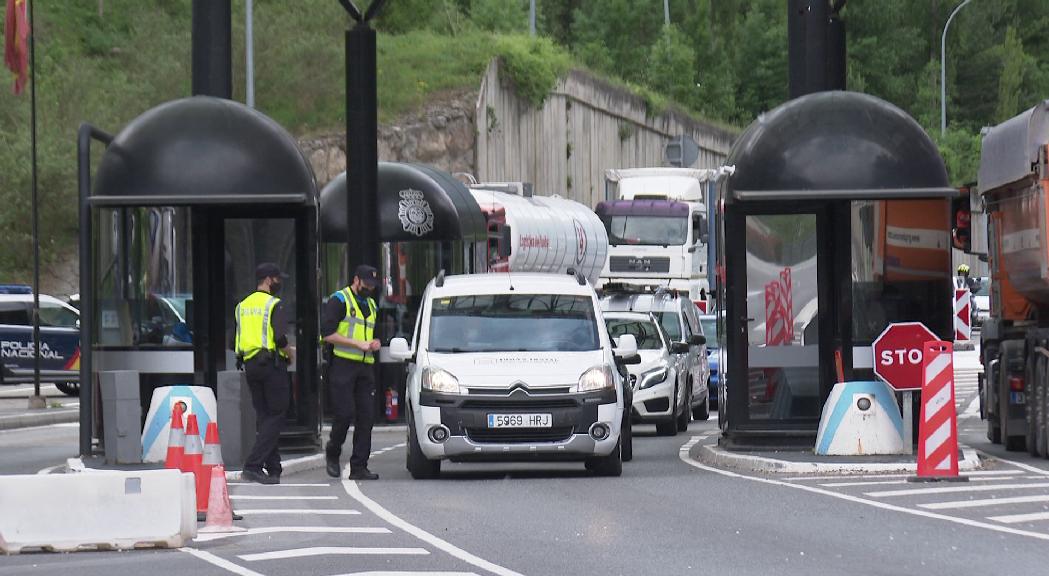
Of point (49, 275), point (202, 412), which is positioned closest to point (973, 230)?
point (202, 412)

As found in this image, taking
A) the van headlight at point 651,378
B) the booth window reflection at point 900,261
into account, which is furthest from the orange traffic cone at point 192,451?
the van headlight at point 651,378

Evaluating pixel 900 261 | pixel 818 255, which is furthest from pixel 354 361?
pixel 900 261

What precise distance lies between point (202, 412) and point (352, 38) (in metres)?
6.51

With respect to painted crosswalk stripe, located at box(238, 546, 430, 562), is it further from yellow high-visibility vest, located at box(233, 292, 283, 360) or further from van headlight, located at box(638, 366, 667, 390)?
van headlight, located at box(638, 366, 667, 390)

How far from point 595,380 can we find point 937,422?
2886 mm

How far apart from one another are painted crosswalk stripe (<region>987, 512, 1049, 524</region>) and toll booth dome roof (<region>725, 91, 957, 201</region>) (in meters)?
6.21

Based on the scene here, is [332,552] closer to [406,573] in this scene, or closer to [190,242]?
[406,573]

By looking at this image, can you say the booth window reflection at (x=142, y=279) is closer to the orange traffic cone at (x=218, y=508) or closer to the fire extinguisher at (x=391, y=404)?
the orange traffic cone at (x=218, y=508)

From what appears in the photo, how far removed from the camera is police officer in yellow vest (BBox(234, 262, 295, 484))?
18.3m

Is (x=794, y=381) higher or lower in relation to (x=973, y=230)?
lower

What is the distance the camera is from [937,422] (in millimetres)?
17750

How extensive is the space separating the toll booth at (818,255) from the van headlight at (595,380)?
2.82 meters

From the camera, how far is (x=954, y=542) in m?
13.3

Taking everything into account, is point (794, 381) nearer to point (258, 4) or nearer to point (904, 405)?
point (904, 405)
